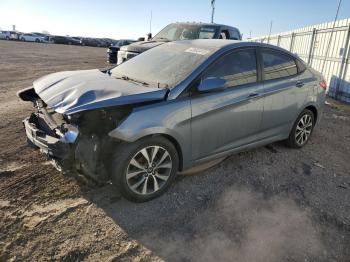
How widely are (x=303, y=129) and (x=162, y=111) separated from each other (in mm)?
3042

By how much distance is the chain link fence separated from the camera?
10617mm

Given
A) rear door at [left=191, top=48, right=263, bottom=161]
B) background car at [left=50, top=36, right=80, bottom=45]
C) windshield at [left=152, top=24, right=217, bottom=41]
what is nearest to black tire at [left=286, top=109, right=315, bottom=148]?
rear door at [left=191, top=48, right=263, bottom=161]

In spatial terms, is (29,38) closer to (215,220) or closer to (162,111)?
(162,111)

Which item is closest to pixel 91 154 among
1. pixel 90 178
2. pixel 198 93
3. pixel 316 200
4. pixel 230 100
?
Result: pixel 90 178

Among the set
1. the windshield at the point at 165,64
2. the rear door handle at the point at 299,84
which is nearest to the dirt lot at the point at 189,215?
the rear door handle at the point at 299,84

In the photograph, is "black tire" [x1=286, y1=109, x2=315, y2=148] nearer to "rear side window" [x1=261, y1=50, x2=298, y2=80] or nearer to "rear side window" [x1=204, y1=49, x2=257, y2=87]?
"rear side window" [x1=261, y1=50, x2=298, y2=80]

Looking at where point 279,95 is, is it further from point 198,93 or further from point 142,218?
point 142,218

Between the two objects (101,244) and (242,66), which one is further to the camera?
(242,66)

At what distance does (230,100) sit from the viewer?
4176mm

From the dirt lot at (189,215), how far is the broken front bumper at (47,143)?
56cm

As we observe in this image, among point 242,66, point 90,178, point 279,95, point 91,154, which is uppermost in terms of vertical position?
point 242,66

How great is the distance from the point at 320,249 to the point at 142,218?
177cm

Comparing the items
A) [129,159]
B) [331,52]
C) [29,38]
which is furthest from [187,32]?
[29,38]

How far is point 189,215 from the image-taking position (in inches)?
141
